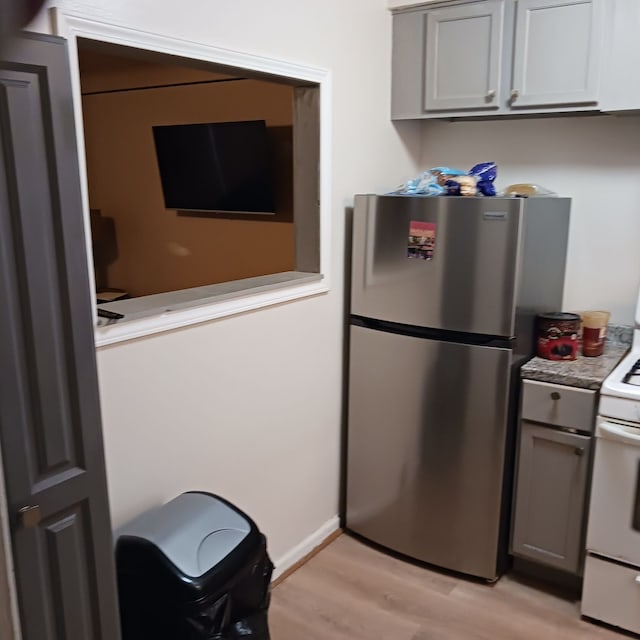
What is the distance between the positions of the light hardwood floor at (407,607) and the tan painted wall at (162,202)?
1512 mm

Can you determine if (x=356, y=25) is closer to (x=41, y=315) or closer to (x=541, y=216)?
(x=541, y=216)

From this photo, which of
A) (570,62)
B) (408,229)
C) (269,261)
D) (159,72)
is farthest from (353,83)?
(159,72)

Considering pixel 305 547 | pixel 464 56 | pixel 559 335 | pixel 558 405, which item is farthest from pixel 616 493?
pixel 464 56

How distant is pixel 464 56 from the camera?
2.66 meters

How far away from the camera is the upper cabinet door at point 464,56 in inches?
101

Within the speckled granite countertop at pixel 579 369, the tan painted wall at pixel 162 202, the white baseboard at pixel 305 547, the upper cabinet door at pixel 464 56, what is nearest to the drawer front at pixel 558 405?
the speckled granite countertop at pixel 579 369

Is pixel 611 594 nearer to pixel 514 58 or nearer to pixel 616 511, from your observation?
pixel 616 511

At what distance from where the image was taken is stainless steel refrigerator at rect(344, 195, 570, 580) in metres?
2.43

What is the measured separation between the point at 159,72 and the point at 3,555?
324 centimetres

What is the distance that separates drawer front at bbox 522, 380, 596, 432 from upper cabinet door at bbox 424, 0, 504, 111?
113cm

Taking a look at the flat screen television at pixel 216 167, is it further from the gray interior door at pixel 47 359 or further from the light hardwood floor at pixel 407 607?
the gray interior door at pixel 47 359

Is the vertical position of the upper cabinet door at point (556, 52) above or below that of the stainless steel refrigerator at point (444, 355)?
above

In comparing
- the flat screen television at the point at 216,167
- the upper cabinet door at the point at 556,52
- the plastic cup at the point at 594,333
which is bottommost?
the plastic cup at the point at 594,333

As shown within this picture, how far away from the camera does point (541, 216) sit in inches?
98.1
